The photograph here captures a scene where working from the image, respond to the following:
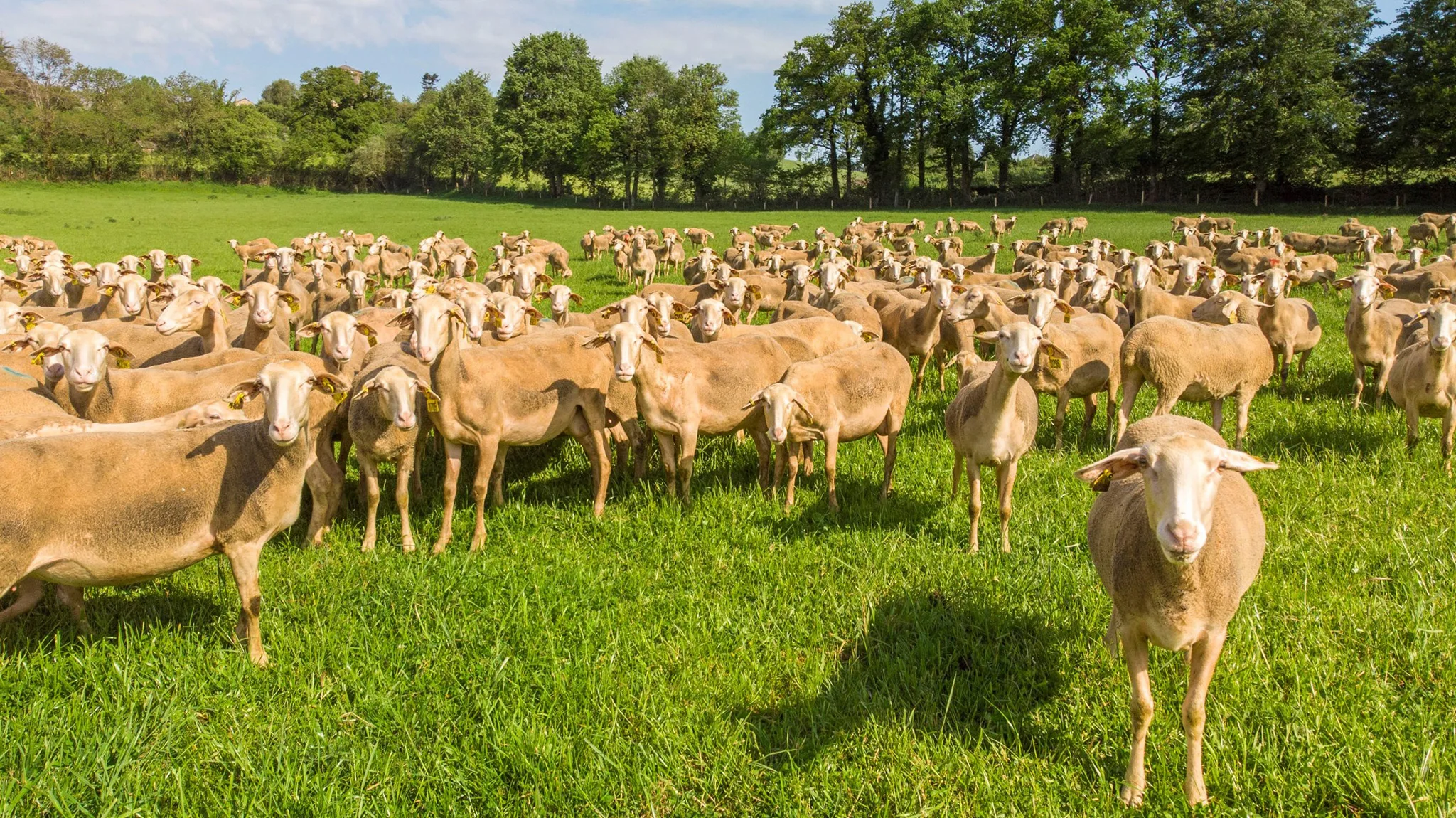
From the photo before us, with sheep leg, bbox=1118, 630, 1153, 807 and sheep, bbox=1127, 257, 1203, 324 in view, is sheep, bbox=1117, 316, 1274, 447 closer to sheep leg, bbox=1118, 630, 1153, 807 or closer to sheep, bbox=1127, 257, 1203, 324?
sheep, bbox=1127, 257, 1203, 324

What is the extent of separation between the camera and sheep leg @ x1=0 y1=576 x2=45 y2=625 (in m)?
5.17

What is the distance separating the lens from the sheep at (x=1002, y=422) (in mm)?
6348

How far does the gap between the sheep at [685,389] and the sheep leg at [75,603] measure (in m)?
4.21

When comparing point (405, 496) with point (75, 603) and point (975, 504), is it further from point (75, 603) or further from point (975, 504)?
point (975, 504)

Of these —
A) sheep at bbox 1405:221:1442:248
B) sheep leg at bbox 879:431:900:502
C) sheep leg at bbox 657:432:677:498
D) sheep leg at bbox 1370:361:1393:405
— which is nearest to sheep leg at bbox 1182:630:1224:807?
sheep leg at bbox 879:431:900:502

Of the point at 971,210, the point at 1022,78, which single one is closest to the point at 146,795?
the point at 971,210

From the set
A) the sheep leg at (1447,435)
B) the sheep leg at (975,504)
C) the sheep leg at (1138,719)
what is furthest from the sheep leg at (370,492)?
the sheep leg at (1447,435)

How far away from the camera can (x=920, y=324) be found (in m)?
12.3

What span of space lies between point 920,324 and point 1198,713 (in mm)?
8989

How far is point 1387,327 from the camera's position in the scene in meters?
10.6

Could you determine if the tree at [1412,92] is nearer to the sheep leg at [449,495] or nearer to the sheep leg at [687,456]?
the sheep leg at [687,456]

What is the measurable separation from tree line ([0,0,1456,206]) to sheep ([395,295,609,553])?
54.7 metres

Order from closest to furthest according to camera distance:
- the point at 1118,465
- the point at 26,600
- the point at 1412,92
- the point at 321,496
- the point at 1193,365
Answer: the point at 1118,465
the point at 26,600
the point at 321,496
the point at 1193,365
the point at 1412,92

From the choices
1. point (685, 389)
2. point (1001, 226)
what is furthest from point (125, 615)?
point (1001, 226)
